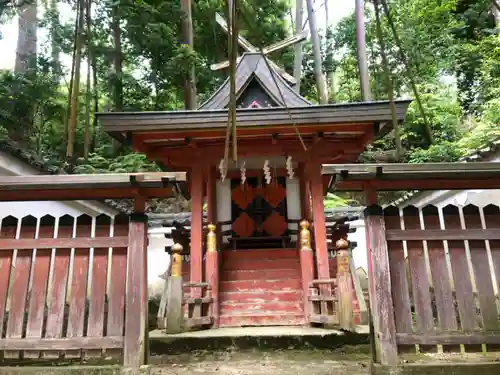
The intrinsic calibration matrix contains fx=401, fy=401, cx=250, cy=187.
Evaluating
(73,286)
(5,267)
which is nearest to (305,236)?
(73,286)

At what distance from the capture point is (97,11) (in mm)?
14836

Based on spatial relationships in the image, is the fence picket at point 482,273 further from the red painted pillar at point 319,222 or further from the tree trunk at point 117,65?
the tree trunk at point 117,65

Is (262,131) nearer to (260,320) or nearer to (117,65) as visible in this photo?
(260,320)

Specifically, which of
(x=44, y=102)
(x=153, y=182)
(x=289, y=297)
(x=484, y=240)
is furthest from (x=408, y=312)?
(x=44, y=102)

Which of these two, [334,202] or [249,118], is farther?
[334,202]

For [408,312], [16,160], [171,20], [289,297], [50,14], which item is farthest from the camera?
[171,20]

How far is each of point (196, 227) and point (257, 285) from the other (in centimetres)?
160

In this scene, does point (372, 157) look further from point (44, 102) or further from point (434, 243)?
point (434, 243)

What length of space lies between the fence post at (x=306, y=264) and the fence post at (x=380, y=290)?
106 inches

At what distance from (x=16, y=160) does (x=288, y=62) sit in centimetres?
1764

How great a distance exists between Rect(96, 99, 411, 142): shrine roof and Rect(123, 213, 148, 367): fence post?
9.39ft

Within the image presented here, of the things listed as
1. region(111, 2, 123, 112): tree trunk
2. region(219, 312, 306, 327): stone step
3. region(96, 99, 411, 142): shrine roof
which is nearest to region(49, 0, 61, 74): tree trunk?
region(111, 2, 123, 112): tree trunk

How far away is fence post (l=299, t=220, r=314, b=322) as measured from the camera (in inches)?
264

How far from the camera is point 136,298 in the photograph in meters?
4.02
